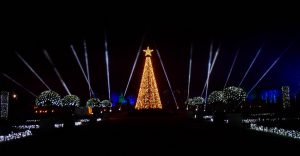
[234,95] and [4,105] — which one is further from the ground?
[234,95]

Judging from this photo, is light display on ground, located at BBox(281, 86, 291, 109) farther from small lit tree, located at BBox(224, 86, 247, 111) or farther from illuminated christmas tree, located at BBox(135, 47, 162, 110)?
illuminated christmas tree, located at BBox(135, 47, 162, 110)

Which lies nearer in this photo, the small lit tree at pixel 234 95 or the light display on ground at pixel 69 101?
the small lit tree at pixel 234 95

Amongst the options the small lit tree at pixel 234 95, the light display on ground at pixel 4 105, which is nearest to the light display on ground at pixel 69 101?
the light display on ground at pixel 4 105

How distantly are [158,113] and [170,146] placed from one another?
3204 centimetres

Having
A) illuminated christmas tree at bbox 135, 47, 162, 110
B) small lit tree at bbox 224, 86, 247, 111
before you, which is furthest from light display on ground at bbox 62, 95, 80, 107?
small lit tree at bbox 224, 86, 247, 111

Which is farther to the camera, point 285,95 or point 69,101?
point 285,95

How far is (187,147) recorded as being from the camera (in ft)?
39.1

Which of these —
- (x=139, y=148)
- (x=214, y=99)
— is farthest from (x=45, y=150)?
(x=214, y=99)

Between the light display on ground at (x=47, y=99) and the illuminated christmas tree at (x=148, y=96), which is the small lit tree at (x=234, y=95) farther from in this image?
the light display on ground at (x=47, y=99)

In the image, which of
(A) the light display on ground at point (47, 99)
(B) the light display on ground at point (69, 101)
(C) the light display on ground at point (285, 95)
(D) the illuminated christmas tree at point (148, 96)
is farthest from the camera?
(D) the illuminated christmas tree at point (148, 96)

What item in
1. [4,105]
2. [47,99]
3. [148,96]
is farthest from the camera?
[148,96]

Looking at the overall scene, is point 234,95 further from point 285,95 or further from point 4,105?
point 4,105

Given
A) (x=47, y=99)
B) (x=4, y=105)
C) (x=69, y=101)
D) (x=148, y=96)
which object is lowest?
(x=4, y=105)

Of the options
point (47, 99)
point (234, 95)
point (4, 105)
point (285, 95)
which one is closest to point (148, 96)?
point (234, 95)
